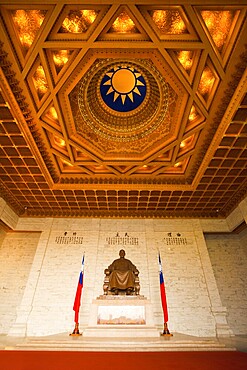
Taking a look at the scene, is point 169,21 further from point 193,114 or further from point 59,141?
point 59,141

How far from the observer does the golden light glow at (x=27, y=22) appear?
4711mm

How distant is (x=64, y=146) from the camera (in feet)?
26.7

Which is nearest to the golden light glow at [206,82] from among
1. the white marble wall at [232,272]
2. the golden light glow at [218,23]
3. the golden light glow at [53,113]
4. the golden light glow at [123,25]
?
the golden light glow at [218,23]

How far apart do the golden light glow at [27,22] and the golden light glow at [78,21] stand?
0.53 meters

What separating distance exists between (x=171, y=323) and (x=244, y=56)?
9.04m

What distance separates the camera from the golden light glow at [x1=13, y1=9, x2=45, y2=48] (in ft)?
15.5

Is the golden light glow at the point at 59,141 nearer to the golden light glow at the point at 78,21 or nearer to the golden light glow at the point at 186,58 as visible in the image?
the golden light glow at the point at 78,21

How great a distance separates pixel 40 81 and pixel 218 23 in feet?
15.1

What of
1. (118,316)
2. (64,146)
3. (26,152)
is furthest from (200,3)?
(118,316)

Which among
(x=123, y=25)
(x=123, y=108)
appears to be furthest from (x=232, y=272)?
(x=123, y=25)

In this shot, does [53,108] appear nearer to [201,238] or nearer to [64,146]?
[64,146]

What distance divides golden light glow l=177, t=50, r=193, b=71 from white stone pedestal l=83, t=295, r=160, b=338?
A: 6.86m

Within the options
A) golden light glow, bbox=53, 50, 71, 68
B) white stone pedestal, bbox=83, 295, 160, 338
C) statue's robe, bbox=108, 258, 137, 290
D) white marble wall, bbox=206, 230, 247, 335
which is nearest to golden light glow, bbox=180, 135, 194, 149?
golden light glow, bbox=53, 50, 71, 68

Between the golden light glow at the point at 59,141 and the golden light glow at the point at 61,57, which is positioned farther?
the golden light glow at the point at 59,141
